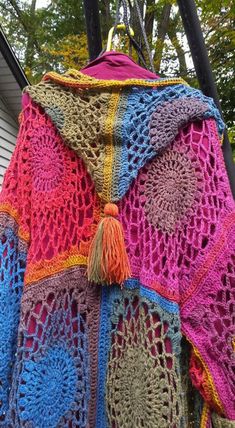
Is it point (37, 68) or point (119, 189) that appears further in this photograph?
point (37, 68)

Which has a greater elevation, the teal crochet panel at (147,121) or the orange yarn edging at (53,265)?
the teal crochet panel at (147,121)

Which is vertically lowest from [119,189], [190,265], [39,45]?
[190,265]

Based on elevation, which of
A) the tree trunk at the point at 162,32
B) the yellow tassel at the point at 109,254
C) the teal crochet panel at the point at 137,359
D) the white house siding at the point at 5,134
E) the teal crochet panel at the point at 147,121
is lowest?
the teal crochet panel at the point at 137,359

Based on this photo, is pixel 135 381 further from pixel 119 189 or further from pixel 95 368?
pixel 119 189

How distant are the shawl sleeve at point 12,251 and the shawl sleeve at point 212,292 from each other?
31 centimetres

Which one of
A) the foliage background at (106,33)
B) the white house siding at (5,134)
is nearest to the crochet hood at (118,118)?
the foliage background at (106,33)

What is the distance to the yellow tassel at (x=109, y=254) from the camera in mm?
713

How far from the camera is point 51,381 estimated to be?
30.6 inches

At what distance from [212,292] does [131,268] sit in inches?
5.6

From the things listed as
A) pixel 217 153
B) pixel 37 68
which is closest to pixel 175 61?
pixel 37 68

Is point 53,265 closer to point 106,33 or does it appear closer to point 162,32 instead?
point 106,33

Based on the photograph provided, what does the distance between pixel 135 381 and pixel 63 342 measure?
145 millimetres

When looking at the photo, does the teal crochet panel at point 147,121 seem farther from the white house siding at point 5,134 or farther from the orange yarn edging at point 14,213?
the white house siding at point 5,134

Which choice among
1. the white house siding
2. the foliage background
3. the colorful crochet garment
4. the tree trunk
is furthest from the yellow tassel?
the tree trunk
